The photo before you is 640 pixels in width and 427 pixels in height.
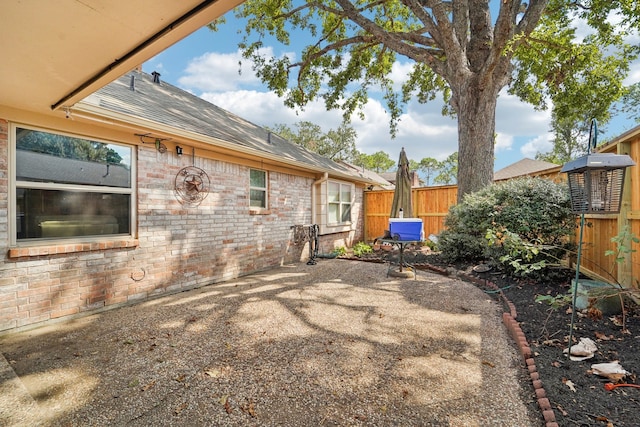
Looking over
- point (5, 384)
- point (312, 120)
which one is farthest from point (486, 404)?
point (312, 120)

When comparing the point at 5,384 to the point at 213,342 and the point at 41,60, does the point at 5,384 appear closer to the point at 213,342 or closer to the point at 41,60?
the point at 213,342

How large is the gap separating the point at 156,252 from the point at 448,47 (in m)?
7.83

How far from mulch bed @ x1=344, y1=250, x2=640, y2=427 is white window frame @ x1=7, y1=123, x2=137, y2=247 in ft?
16.9

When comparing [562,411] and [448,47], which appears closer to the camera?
[562,411]

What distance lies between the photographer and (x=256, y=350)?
298 centimetres

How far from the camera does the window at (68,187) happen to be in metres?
3.55

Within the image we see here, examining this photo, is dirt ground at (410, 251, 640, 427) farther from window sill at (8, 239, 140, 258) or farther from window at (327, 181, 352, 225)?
window at (327, 181, 352, 225)

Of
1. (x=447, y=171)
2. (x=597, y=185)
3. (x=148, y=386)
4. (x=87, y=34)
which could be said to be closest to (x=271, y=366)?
(x=148, y=386)

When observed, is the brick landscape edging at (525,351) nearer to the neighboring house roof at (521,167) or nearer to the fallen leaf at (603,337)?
the fallen leaf at (603,337)

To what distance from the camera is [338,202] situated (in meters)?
10.2

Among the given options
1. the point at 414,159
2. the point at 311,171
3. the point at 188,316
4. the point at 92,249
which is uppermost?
the point at 414,159

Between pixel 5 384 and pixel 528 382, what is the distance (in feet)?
13.8

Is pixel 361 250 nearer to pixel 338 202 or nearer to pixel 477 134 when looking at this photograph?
pixel 338 202

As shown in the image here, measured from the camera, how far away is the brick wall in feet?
11.4
